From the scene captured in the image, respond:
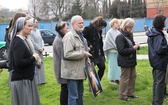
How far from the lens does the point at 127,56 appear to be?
5.99 meters

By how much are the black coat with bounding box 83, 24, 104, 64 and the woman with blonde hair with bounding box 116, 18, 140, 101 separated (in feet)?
2.10

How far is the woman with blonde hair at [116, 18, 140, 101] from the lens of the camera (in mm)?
5844

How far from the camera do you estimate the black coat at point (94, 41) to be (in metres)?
6.43

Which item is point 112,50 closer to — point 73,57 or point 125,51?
point 125,51

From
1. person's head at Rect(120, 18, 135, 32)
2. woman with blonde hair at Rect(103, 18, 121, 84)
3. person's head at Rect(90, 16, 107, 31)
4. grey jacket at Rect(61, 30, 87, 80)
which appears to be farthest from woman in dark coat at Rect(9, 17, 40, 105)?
woman with blonde hair at Rect(103, 18, 121, 84)

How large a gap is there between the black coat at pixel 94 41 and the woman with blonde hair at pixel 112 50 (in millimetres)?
947

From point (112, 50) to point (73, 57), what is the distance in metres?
3.03

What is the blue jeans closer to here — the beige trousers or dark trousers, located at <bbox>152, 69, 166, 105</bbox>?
the beige trousers

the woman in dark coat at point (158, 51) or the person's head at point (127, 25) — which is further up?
the person's head at point (127, 25)

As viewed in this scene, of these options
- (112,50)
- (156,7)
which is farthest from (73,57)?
(156,7)

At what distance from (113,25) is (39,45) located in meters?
1.96

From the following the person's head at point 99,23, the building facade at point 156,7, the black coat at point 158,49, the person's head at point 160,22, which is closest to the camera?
the black coat at point 158,49

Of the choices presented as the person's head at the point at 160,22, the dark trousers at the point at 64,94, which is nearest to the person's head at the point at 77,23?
the dark trousers at the point at 64,94

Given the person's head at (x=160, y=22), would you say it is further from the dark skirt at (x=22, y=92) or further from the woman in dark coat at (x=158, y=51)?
the dark skirt at (x=22, y=92)
